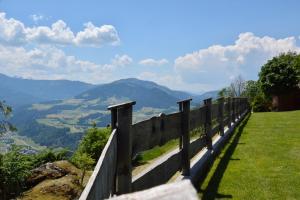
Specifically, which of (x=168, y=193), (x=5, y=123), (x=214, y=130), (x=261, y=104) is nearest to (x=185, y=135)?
(x=5, y=123)

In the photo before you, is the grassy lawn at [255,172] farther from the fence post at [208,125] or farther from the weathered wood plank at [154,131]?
the weathered wood plank at [154,131]

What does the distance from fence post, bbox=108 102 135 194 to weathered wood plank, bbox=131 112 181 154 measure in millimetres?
301

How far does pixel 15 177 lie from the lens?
25.2 feet

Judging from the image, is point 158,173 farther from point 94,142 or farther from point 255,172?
point 94,142

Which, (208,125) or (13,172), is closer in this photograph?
(13,172)

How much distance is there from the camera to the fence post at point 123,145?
4586mm

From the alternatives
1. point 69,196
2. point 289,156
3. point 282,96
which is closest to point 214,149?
point 289,156

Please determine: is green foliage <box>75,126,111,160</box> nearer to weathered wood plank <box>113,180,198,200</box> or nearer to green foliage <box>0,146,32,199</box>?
green foliage <box>0,146,32,199</box>

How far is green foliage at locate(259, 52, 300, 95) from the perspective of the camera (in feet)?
196

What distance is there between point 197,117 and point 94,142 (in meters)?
3.17

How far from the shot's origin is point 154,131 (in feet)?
19.5

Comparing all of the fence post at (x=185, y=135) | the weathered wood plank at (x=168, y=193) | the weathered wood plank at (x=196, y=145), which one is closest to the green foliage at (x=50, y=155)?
the weathered wood plank at (x=196, y=145)

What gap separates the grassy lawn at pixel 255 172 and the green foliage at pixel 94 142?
292cm

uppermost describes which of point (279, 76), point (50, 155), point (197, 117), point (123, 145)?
point (279, 76)
